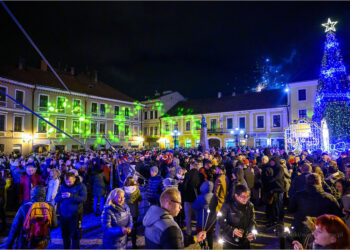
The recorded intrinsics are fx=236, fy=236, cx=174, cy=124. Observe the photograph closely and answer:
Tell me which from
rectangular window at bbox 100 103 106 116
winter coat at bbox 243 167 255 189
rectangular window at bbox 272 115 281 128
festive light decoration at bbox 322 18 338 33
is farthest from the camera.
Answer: rectangular window at bbox 100 103 106 116

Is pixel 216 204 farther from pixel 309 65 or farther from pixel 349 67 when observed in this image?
pixel 309 65

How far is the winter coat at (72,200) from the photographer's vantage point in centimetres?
468

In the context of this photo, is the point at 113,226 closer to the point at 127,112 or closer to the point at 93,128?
the point at 93,128

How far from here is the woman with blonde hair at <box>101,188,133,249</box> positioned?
12.0ft

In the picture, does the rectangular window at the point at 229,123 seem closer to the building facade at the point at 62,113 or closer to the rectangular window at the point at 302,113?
the rectangular window at the point at 302,113

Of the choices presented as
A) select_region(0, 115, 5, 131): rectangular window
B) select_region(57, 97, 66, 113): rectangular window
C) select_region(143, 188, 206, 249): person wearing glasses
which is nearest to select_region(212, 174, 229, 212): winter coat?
select_region(143, 188, 206, 249): person wearing glasses

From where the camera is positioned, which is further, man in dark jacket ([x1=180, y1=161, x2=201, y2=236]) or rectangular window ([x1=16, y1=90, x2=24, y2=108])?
rectangular window ([x1=16, y1=90, x2=24, y2=108])

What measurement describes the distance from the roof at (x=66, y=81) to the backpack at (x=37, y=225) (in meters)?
29.1

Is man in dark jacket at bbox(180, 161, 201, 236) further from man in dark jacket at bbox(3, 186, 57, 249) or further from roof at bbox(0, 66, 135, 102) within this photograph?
roof at bbox(0, 66, 135, 102)

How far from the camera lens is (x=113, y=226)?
372 cm

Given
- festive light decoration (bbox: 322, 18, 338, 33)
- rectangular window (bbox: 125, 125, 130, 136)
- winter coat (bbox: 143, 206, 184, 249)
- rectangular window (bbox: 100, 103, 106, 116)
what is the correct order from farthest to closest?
rectangular window (bbox: 125, 125, 130, 136)
rectangular window (bbox: 100, 103, 106, 116)
festive light decoration (bbox: 322, 18, 338, 33)
winter coat (bbox: 143, 206, 184, 249)

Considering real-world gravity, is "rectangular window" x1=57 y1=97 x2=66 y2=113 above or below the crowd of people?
above

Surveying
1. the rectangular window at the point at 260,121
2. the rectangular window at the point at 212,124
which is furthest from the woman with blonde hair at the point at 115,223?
the rectangular window at the point at 212,124

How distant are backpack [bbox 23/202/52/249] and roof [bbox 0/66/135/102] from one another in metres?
29.1
